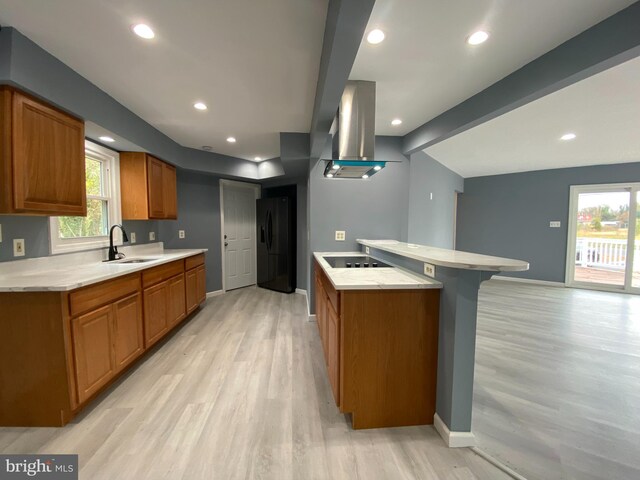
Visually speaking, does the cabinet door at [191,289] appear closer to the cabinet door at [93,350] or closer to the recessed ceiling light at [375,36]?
the cabinet door at [93,350]

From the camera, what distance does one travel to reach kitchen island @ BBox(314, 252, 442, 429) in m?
1.53

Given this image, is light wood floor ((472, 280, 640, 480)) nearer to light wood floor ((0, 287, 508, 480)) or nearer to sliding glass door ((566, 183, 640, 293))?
light wood floor ((0, 287, 508, 480))

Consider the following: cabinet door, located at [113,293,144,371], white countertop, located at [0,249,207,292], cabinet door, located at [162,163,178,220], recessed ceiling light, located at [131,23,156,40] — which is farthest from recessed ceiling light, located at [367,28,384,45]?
cabinet door, located at [162,163,178,220]

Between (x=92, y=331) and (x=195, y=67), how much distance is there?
2035mm

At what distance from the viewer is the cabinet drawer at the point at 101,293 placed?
1.57 m

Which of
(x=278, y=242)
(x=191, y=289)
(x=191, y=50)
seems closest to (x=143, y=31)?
(x=191, y=50)

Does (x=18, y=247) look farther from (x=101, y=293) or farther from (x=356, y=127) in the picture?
(x=356, y=127)

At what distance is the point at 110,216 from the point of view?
9.14ft

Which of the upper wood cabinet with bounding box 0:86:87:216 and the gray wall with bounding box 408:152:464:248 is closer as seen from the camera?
the upper wood cabinet with bounding box 0:86:87:216

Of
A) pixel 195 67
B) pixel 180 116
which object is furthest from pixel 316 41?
pixel 180 116

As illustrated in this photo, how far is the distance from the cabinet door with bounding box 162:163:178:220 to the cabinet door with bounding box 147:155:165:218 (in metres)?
0.05

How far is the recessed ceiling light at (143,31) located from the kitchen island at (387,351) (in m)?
1.89

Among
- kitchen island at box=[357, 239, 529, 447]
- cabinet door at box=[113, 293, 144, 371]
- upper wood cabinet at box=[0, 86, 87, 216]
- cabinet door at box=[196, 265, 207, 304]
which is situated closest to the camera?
kitchen island at box=[357, 239, 529, 447]

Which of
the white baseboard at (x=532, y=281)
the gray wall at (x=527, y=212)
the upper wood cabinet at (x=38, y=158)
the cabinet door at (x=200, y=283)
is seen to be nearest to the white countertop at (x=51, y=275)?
the upper wood cabinet at (x=38, y=158)
